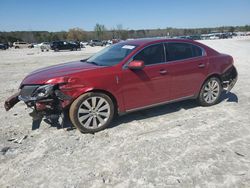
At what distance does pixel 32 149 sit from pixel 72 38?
98.1 m

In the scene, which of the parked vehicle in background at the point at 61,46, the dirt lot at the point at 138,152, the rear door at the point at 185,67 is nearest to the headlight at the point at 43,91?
the dirt lot at the point at 138,152

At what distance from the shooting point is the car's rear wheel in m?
4.16

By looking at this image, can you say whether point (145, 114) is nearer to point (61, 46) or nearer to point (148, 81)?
point (148, 81)

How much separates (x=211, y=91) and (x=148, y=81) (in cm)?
190

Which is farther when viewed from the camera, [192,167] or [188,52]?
[188,52]

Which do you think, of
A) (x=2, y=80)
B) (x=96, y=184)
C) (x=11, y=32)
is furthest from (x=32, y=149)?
(x=11, y=32)

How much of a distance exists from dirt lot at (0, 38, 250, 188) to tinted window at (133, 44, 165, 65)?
47.7 inches

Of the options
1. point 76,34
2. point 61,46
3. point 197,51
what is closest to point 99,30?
point 76,34

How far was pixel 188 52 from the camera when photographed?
5.27 meters

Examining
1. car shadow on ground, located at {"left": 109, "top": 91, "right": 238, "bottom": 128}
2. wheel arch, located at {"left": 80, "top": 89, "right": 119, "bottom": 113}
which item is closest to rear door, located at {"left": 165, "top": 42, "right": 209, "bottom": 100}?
car shadow on ground, located at {"left": 109, "top": 91, "right": 238, "bottom": 128}

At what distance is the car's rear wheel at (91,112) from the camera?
4.16 metres

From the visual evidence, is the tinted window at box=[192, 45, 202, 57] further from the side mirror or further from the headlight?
the headlight

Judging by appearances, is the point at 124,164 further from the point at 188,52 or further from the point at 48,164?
the point at 188,52

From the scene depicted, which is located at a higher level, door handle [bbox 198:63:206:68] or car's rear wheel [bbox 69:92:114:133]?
door handle [bbox 198:63:206:68]
